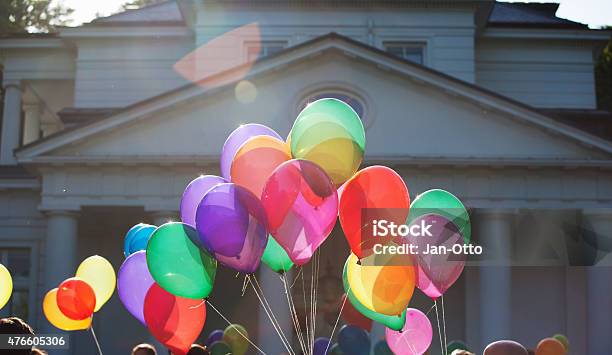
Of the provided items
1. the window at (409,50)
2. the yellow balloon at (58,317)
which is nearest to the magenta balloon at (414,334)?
the yellow balloon at (58,317)

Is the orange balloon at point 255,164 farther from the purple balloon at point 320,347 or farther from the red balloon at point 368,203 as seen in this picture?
the purple balloon at point 320,347

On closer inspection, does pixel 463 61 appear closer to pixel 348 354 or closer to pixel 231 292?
pixel 231 292

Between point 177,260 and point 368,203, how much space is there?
6.22 ft

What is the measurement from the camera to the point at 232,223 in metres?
7.71

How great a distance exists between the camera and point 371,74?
22750mm

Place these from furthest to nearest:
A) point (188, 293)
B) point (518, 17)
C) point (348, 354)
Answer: point (518, 17), point (348, 354), point (188, 293)

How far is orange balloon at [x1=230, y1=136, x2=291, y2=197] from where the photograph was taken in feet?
27.5

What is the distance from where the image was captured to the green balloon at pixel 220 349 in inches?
454

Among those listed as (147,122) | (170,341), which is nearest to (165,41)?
(147,122)

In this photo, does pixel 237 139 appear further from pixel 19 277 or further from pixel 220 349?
pixel 19 277

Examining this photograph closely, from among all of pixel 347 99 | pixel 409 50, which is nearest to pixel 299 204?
pixel 347 99

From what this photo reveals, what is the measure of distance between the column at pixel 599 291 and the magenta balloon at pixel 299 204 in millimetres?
15164

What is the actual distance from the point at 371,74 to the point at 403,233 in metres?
14.6

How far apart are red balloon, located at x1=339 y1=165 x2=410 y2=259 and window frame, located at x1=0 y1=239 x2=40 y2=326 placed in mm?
17986
